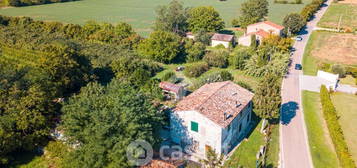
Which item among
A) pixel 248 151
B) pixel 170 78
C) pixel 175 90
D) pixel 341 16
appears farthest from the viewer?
pixel 341 16

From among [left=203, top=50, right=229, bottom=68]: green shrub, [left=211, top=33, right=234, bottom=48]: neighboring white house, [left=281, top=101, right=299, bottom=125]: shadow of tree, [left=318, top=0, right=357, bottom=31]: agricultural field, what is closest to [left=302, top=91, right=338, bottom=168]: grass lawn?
[left=281, top=101, right=299, bottom=125]: shadow of tree

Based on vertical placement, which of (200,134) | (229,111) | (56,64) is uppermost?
(56,64)

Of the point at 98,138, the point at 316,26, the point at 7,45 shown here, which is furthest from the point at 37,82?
the point at 316,26

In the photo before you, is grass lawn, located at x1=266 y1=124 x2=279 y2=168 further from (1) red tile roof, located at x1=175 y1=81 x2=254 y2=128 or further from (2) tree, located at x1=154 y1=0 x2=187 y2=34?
(2) tree, located at x1=154 y1=0 x2=187 y2=34

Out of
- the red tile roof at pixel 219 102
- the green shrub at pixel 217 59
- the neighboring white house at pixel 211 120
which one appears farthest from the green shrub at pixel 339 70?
the neighboring white house at pixel 211 120

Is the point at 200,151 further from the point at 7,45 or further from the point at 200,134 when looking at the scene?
the point at 7,45

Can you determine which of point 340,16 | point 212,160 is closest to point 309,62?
point 212,160

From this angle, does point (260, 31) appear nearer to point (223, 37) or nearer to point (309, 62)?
point (223, 37)
